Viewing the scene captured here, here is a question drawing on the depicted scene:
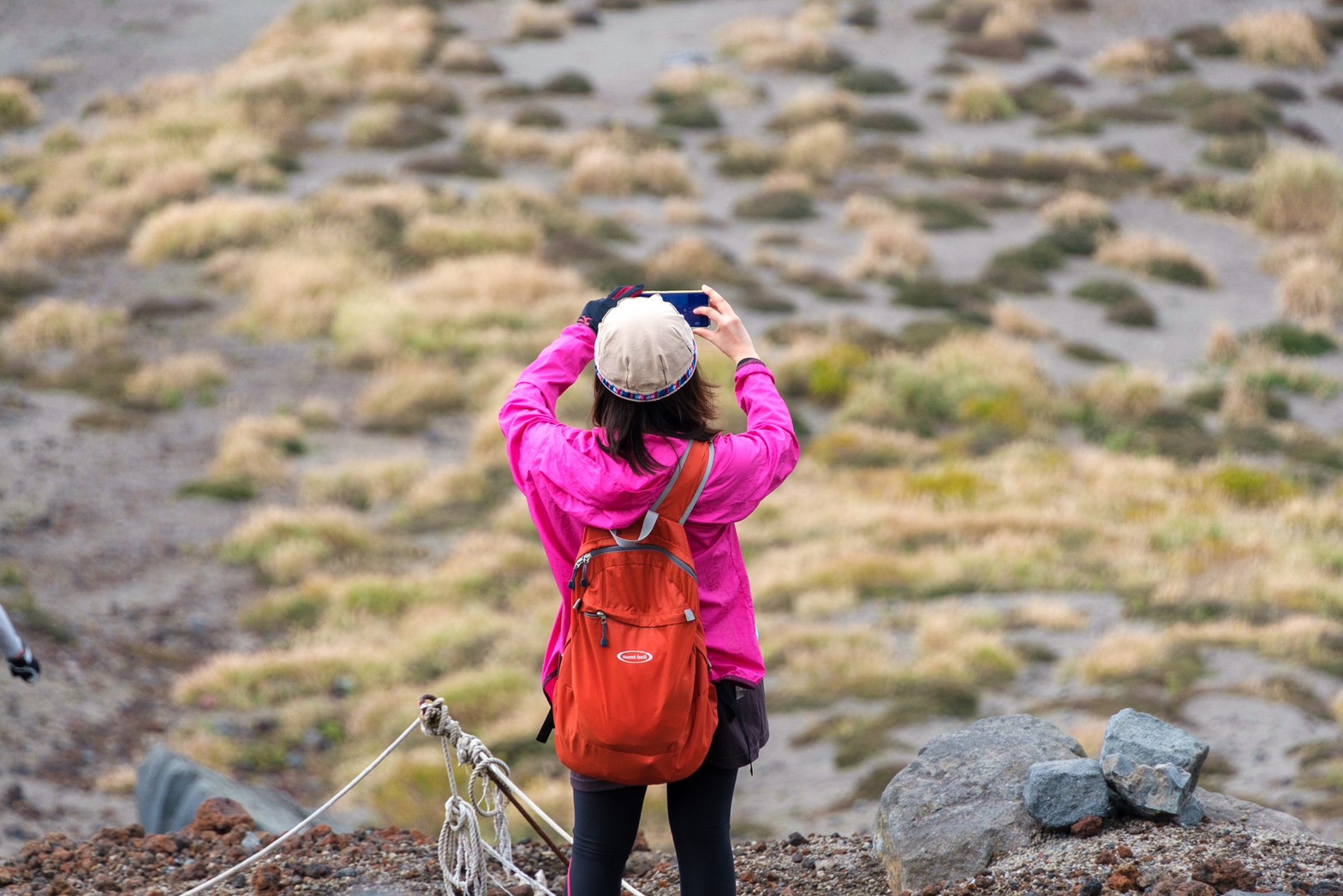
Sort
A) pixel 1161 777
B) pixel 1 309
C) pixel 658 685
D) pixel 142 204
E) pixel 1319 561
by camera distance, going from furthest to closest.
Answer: pixel 142 204 < pixel 1 309 < pixel 1319 561 < pixel 1161 777 < pixel 658 685

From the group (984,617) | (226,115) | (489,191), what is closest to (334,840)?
(984,617)

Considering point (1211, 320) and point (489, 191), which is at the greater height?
point (489, 191)

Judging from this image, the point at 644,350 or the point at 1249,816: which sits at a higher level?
the point at 644,350

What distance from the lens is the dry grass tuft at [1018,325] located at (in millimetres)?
17812

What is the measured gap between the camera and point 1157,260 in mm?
20359

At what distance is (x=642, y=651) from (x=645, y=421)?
1.44 feet

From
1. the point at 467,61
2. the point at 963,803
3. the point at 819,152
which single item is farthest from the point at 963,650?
the point at 467,61

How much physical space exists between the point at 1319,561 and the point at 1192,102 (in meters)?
20.0

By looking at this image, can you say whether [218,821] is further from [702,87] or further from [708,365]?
[702,87]

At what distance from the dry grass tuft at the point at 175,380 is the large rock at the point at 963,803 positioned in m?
12.5

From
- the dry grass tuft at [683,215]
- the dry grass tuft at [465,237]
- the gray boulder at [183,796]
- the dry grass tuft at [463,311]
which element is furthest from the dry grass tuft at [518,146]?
the gray boulder at [183,796]

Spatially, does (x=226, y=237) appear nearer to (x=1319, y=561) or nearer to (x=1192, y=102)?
(x=1319, y=561)

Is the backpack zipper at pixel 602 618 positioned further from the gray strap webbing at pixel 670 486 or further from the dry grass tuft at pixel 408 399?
the dry grass tuft at pixel 408 399

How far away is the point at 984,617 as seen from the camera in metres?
8.95
